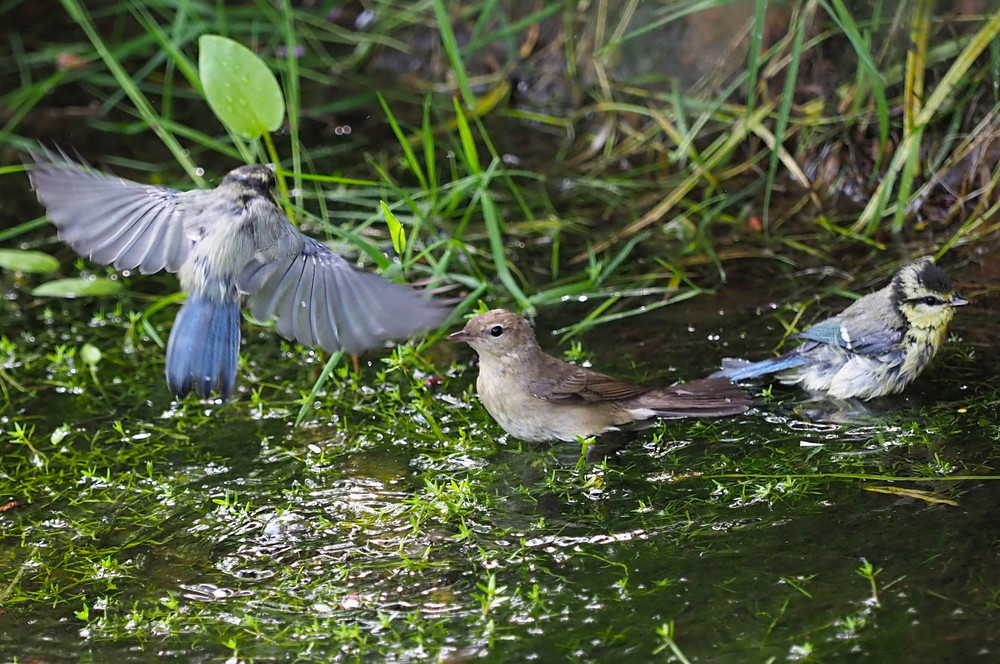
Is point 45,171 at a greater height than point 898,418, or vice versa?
point 45,171

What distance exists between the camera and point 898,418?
430 centimetres

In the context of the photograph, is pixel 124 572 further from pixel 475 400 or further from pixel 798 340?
pixel 798 340

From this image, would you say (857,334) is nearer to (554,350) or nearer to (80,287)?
(554,350)

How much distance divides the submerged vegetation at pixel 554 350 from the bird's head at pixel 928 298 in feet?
0.90

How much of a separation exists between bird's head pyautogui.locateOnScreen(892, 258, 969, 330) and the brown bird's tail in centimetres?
75

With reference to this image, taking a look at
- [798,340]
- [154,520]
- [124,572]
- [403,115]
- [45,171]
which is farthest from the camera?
[403,115]

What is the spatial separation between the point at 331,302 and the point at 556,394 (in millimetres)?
932

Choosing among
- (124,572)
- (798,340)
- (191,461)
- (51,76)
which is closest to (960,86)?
(798,340)

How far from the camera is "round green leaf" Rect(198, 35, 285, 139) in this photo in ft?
17.1

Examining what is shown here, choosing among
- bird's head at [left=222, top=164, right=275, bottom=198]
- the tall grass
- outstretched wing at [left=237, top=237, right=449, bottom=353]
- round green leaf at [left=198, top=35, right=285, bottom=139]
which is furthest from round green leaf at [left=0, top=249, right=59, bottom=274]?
outstretched wing at [left=237, top=237, right=449, bottom=353]

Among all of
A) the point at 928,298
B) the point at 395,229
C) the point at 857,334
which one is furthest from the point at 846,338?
the point at 395,229

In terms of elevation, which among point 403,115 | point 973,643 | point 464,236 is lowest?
point 973,643

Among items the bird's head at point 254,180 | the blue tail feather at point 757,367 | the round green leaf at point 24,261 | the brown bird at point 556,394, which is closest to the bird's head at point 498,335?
the brown bird at point 556,394

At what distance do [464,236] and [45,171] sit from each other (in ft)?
7.84
